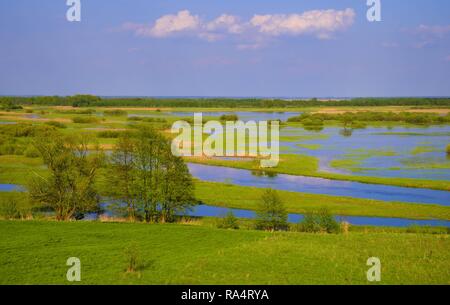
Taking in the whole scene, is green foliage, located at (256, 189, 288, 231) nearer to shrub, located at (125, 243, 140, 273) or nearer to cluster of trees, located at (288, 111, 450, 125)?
shrub, located at (125, 243, 140, 273)

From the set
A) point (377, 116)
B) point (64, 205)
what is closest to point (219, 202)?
point (64, 205)

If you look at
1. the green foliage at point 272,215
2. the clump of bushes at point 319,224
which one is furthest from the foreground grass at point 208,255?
the green foliage at point 272,215

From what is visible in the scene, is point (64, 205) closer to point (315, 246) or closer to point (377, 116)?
point (315, 246)

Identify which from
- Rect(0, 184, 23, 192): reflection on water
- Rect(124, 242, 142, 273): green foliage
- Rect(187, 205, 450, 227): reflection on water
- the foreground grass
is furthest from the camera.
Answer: Rect(0, 184, 23, 192): reflection on water

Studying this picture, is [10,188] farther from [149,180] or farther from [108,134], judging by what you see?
[108,134]

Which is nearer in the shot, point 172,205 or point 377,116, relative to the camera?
point 172,205

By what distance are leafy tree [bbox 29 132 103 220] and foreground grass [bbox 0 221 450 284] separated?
29.2 ft

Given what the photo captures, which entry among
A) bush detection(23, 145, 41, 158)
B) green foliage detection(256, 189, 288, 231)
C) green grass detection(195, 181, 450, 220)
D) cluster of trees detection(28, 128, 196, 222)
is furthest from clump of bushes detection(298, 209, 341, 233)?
bush detection(23, 145, 41, 158)

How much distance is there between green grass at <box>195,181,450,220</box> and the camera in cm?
3067

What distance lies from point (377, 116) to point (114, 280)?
373 ft

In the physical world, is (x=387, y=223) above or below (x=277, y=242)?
below

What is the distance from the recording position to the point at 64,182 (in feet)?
86.1

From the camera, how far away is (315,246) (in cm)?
1512

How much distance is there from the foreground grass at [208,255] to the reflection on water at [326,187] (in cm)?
1946
